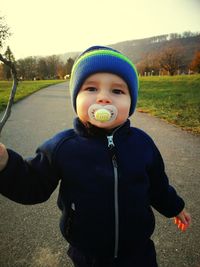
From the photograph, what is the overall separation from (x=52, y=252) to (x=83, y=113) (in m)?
1.42

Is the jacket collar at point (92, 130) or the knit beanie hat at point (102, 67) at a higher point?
the knit beanie hat at point (102, 67)

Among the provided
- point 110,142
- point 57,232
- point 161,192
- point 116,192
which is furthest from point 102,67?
point 57,232

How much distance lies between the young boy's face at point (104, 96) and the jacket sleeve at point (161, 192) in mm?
340

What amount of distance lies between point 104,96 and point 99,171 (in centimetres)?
36

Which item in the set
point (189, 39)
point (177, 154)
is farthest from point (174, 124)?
point (189, 39)

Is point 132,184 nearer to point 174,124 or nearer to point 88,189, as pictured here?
point 88,189

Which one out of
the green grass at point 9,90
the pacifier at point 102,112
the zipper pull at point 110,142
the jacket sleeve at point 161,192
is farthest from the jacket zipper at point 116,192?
the green grass at point 9,90

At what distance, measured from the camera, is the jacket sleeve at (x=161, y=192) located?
1.57 meters

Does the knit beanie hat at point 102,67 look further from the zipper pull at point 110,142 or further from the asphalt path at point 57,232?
the asphalt path at point 57,232

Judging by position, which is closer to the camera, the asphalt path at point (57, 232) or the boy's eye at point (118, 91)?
the boy's eye at point (118, 91)

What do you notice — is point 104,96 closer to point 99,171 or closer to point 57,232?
point 99,171

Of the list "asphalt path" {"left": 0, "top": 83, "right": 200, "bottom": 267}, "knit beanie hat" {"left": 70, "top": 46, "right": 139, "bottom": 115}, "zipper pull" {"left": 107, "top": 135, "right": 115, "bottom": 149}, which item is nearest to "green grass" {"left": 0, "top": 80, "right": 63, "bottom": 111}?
"asphalt path" {"left": 0, "top": 83, "right": 200, "bottom": 267}

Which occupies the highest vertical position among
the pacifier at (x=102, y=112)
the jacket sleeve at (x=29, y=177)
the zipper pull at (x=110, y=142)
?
the pacifier at (x=102, y=112)

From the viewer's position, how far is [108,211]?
138 cm
